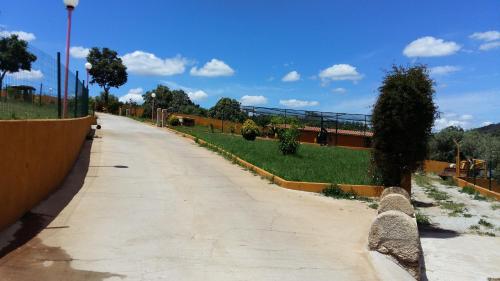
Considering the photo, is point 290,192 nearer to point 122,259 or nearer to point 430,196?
point 430,196

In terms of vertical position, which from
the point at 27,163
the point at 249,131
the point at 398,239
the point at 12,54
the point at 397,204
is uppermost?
the point at 12,54

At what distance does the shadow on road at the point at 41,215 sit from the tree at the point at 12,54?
212 centimetres

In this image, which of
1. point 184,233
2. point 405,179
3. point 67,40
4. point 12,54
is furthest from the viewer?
point 67,40

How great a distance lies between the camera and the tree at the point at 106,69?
6438 centimetres

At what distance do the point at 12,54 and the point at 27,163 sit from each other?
76.1 inches

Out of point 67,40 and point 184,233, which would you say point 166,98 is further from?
point 184,233

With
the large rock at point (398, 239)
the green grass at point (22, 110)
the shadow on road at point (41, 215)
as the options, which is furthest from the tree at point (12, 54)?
the large rock at point (398, 239)

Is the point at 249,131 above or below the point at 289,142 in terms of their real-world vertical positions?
above

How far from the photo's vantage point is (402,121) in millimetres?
9469

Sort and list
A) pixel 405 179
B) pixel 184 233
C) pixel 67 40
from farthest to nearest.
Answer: pixel 67 40 < pixel 405 179 < pixel 184 233

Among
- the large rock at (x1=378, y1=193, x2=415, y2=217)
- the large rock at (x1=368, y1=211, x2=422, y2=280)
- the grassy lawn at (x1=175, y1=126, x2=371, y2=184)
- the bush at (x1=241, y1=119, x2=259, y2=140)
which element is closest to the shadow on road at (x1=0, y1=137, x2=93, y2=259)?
the large rock at (x1=368, y1=211, x2=422, y2=280)

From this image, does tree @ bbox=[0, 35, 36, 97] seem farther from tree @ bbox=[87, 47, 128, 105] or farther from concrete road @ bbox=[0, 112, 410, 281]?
tree @ bbox=[87, 47, 128, 105]

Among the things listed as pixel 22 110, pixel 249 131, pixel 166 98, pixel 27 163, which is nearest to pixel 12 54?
pixel 22 110

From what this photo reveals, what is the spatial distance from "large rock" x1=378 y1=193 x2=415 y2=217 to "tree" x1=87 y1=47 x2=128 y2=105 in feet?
194
